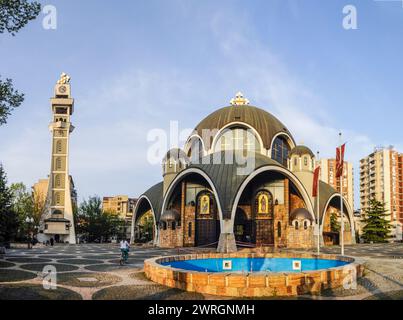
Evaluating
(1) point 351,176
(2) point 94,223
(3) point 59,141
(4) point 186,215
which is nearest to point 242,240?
(4) point 186,215

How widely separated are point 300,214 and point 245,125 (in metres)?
13.3

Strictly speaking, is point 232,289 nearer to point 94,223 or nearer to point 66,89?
point 94,223

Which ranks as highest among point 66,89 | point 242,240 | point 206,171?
point 66,89

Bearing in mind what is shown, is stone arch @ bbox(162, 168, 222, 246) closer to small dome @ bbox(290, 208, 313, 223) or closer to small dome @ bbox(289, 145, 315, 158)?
small dome @ bbox(290, 208, 313, 223)

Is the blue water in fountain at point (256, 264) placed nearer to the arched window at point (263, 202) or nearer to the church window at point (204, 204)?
the arched window at point (263, 202)

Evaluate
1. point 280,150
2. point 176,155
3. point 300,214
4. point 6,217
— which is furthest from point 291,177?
point 6,217

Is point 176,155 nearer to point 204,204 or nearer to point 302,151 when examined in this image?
point 204,204

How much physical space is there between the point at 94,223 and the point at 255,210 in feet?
94.5

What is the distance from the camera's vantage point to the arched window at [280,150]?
4922 centimetres

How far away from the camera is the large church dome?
48.5 meters

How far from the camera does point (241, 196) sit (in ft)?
138

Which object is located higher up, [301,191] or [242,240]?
[301,191]

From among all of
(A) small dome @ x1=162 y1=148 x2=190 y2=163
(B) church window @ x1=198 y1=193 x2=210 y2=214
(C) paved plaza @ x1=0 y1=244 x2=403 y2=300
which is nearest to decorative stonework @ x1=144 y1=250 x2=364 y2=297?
(C) paved plaza @ x1=0 y1=244 x2=403 y2=300

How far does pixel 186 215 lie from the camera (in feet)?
139
